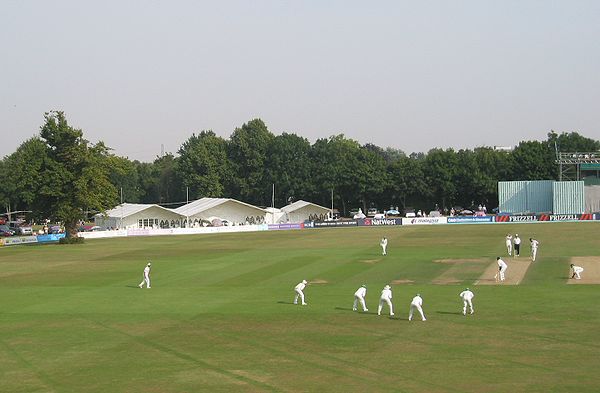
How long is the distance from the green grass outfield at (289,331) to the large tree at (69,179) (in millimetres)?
31402

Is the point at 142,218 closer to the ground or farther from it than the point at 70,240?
farther from it

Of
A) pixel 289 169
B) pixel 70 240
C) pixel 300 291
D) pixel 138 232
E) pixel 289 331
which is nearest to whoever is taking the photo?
pixel 289 331

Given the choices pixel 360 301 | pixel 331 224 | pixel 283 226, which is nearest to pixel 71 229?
pixel 283 226

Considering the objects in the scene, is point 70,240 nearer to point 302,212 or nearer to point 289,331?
point 302,212

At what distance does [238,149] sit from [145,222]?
136ft

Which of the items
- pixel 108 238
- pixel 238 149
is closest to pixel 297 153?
pixel 238 149

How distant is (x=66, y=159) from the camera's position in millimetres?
88688

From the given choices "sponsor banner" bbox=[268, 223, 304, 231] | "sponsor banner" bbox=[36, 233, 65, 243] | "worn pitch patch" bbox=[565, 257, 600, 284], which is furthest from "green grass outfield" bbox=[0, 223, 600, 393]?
"sponsor banner" bbox=[268, 223, 304, 231]

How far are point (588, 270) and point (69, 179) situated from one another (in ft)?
199

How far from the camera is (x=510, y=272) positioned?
4588 centimetres

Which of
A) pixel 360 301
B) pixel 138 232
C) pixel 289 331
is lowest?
pixel 289 331

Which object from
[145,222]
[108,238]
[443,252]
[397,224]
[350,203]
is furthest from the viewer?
[350,203]

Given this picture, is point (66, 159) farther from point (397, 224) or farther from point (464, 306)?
point (464, 306)

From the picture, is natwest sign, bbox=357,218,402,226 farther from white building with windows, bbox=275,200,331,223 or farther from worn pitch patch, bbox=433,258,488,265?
worn pitch patch, bbox=433,258,488,265
